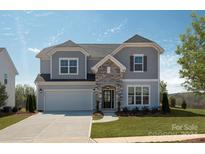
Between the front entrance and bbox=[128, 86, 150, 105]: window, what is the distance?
1515 mm

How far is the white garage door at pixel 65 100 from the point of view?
25.6 meters

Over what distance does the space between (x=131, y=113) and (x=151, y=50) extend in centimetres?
555

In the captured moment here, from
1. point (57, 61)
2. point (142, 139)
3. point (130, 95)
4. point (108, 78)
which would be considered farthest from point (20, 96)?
point (142, 139)

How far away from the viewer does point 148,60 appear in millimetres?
25453

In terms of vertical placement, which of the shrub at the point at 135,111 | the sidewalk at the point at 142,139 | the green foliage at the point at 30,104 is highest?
the green foliage at the point at 30,104

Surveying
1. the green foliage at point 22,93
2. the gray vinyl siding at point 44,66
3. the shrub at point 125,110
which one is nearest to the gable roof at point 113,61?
the shrub at point 125,110

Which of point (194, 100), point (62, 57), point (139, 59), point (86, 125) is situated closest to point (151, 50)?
point (139, 59)

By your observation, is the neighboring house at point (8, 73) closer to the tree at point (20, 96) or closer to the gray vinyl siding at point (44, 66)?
the gray vinyl siding at point (44, 66)

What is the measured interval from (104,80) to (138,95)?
117 inches

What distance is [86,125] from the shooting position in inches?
648

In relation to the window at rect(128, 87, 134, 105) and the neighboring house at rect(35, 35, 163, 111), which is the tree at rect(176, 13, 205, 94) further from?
the window at rect(128, 87, 134, 105)

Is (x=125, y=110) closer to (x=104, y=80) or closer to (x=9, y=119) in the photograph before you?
(x=104, y=80)

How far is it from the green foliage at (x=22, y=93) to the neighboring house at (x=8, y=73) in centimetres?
405
